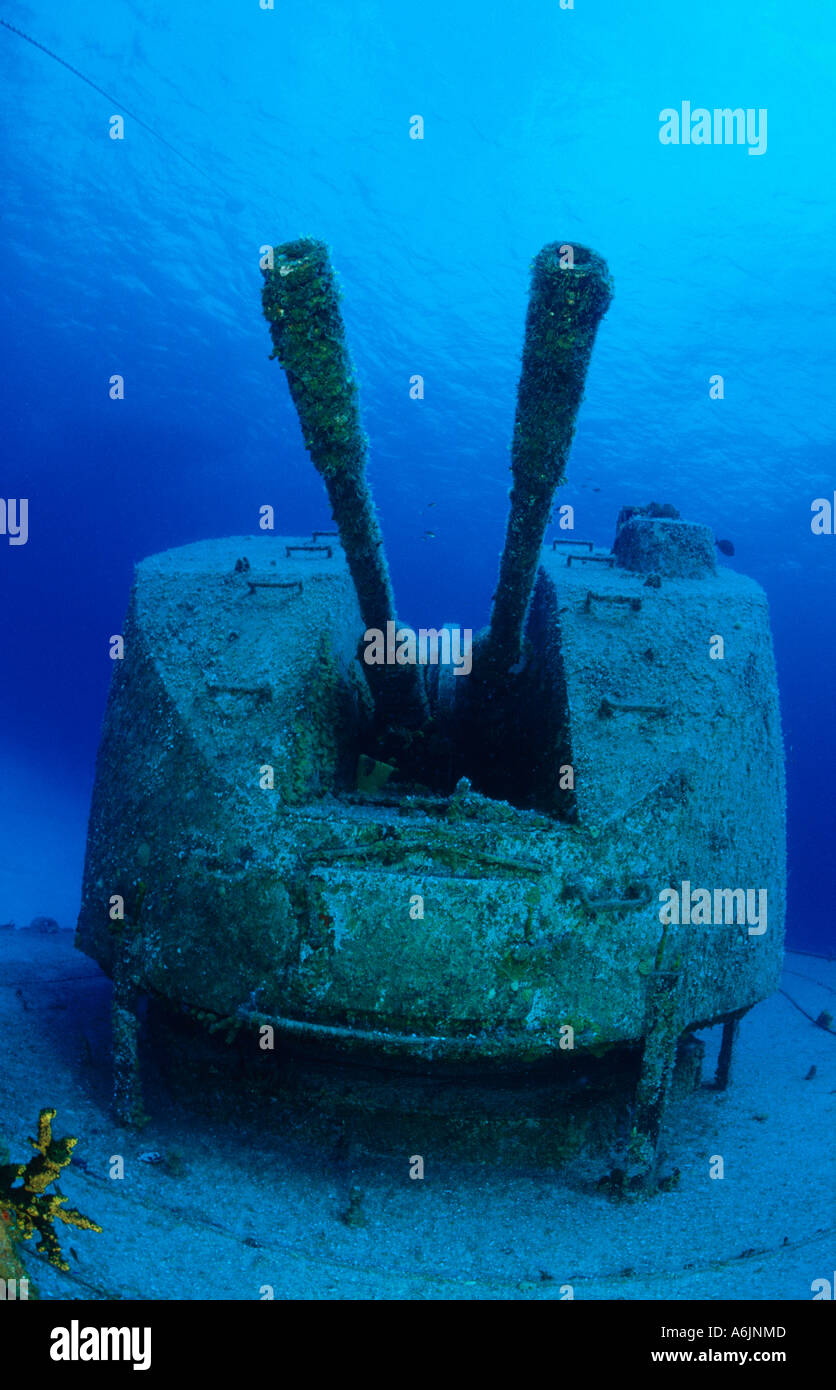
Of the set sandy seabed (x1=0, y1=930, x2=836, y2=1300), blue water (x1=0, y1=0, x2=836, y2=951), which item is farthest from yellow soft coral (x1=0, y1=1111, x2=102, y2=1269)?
blue water (x1=0, y1=0, x2=836, y2=951)

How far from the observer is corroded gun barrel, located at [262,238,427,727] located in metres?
3.04

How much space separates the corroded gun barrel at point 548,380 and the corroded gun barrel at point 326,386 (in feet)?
2.25

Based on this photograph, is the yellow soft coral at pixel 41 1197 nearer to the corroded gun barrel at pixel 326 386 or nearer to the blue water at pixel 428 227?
the corroded gun barrel at pixel 326 386

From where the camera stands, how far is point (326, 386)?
10.9ft

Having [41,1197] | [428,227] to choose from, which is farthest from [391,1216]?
[428,227]

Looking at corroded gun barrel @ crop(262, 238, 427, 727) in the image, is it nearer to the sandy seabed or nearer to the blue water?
the sandy seabed

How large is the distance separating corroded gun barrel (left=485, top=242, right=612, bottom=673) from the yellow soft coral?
295 centimetres

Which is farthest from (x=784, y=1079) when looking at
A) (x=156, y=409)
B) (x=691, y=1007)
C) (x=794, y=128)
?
(x=156, y=409)

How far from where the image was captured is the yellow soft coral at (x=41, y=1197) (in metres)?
2.38

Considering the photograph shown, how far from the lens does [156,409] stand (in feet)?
128

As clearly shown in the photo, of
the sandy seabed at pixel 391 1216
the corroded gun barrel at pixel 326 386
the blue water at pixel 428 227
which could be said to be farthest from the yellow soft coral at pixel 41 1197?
the blue water at pixel 428 227

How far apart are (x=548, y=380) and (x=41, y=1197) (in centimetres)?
330

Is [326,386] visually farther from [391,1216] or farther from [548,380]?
[391,1216]
